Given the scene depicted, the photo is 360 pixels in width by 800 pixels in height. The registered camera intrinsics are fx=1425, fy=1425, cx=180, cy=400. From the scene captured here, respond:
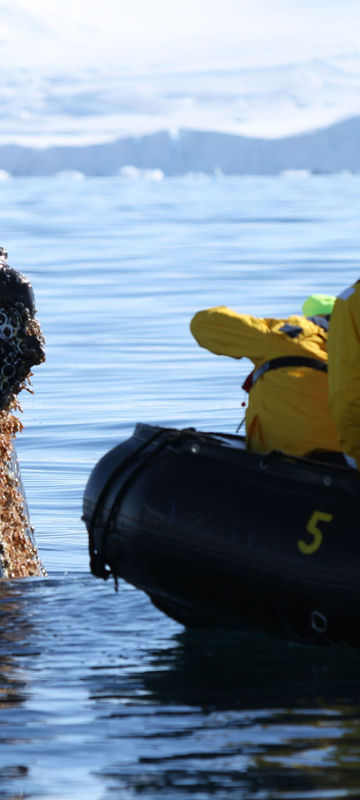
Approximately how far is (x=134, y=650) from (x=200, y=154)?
226 ft

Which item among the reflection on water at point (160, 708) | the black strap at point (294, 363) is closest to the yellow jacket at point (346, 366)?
the black strap at point (294, 363)

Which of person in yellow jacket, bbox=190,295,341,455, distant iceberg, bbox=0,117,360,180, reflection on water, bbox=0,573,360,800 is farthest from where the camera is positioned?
distant iceberg, bbox=0,117,360,180

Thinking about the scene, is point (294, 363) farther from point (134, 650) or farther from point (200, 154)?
point (200, 154)

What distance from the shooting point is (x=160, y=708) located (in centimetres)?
443

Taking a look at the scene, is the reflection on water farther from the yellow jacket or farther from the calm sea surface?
the yellow jacket

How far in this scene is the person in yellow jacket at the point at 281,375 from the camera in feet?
16.0

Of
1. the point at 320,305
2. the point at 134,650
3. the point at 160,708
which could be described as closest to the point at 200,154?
the point at 320,305

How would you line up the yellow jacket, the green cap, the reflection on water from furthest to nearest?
the green cap < the yellow jacket < the reflection on water

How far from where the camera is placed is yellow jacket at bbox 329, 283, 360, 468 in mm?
4559

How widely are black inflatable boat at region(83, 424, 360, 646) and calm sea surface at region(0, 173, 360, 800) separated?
190mm

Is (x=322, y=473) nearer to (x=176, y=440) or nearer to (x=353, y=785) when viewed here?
(x=176, y=440)

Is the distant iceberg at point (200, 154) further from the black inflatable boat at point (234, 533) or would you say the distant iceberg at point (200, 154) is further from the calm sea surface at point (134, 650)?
the black inflatable boat at point (234, 533)

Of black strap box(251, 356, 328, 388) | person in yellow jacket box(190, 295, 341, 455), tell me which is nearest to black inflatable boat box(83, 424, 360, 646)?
person in yellow jacket box(190, 295, 341, 455)

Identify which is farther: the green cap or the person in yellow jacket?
the green cap
